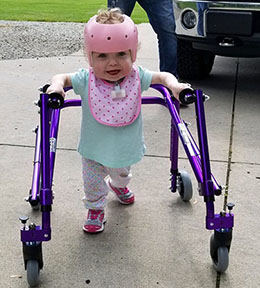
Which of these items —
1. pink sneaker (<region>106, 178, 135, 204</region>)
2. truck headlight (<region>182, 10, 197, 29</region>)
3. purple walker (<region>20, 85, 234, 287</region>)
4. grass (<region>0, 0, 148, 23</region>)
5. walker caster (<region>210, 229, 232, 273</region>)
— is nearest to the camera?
purple walker (<region>20, 85, 234, 287</region>)

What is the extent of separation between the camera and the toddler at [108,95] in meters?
→ 2.46

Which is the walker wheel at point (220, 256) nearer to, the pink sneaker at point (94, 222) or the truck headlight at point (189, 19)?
the pink sneaker at point (94, 222)

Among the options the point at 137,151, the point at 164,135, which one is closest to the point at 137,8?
the point at 164,135

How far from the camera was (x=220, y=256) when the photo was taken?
8.06 ft

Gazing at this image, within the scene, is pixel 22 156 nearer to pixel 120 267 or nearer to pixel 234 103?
pixel 120 267

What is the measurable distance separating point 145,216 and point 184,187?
29cm

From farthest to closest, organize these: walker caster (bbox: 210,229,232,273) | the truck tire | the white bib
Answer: the truck tire < the white bib < walker caster (bbox: 210,229,232,273)

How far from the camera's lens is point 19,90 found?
215 inches

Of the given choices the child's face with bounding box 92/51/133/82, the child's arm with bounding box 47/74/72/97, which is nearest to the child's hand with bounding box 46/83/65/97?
the child's arm with bounding box 47/74/72/97

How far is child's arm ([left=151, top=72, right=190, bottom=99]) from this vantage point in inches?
97.4

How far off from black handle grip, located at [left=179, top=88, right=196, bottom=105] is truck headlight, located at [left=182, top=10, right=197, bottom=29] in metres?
2.65

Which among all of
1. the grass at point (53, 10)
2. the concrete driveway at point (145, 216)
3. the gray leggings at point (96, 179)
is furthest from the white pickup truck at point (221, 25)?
the grass at point (53, 10)

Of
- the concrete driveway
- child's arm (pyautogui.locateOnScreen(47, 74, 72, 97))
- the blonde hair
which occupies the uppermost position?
the blonde hair

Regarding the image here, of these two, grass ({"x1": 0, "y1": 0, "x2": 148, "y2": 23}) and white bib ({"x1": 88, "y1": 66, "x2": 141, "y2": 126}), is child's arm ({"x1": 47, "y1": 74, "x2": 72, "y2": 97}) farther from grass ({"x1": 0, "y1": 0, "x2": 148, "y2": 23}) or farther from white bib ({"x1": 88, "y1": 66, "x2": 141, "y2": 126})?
grass ({"x1": 0, "y1": 0, "x2": 148, "y2": 23})
